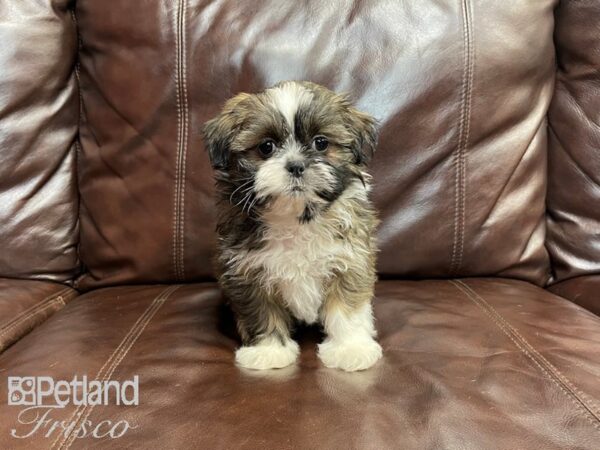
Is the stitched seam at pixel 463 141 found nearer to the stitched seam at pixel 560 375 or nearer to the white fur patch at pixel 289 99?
the stitched seam at pixel 560 375

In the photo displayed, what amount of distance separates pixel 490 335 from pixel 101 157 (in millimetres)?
1351

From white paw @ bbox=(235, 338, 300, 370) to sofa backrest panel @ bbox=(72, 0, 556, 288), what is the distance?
536 millimetres

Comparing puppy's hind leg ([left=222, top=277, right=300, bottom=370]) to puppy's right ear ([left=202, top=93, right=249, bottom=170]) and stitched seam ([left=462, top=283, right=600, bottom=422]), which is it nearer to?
puppy's right ear ([left=202, top=93, right=249, bottom=170])

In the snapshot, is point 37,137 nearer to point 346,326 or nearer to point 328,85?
point 328,85

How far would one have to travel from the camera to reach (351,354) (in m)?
1.41

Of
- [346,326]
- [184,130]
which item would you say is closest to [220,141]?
[184,130]

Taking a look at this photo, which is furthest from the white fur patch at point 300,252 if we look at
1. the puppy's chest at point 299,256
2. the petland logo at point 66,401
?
the petland logo at point 66,401

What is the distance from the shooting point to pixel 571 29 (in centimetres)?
189

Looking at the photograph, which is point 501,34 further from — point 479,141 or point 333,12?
point 333,12

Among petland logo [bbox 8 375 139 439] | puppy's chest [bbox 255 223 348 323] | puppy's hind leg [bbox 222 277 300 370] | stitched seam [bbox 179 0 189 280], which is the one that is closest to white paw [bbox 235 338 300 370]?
puppy's hind leg [bbox 222 277 300 370]

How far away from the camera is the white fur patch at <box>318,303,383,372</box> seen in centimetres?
141

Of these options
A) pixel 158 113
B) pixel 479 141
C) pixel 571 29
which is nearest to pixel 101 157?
pixel 158 113

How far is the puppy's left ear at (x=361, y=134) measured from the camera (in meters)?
1.52

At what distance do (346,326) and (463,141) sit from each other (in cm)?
77
